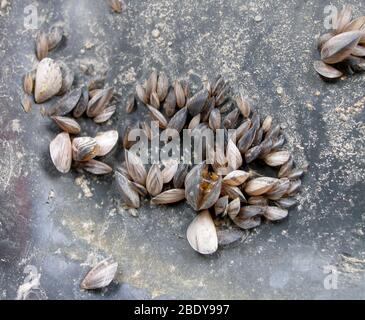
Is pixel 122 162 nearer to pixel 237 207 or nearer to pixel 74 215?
pixel 74 215

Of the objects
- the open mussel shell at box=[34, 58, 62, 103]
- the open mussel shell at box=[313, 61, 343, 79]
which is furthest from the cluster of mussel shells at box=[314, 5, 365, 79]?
the open mussel shell at box=[34, 58, 62, 103]

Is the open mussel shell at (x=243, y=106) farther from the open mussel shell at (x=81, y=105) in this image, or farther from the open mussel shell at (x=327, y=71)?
the open mussel shell at (x=81, y=105)

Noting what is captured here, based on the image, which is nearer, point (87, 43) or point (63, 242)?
point (63, 242)

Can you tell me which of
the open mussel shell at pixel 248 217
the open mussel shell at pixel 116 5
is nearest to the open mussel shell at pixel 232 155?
the open mussel shell at pixel 248 217

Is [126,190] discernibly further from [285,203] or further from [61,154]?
[285,203]

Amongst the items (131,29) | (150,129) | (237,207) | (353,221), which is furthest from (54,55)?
(353,221)

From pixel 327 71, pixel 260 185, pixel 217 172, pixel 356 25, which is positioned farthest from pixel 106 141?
pixel 356 25
